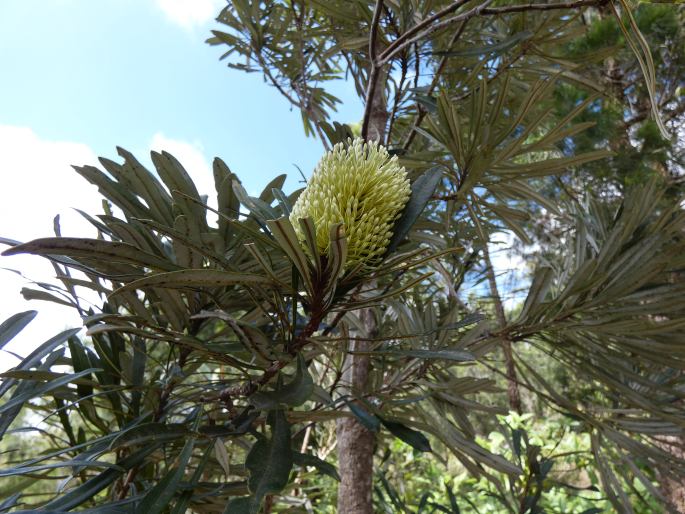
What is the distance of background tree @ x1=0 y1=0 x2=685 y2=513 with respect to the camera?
0.40 metres

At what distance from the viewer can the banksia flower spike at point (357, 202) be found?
1.31 ft

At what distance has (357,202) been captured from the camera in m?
0.40

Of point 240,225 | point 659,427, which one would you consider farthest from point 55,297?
point 659,427

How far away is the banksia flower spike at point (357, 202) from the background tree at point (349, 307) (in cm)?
2

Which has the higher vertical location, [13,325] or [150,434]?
[13,325]

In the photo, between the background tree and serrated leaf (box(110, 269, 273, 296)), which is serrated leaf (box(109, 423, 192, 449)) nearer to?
the background tree

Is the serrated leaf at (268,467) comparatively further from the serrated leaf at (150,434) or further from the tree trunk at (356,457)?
the tree trunk at (356,457)

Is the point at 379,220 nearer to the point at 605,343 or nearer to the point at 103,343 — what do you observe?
the point at 103,343

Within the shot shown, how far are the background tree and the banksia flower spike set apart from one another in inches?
0.7

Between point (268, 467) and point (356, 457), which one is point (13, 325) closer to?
point (268, 467)

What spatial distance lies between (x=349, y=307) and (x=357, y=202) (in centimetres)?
10

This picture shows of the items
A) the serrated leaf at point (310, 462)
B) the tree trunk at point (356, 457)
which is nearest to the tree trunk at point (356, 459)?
the tree trunk at point (356, 457)

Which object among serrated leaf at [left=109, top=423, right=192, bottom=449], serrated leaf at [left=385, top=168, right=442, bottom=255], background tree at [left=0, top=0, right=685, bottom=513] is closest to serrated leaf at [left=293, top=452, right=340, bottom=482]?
background tree at [left=0, top=0, right=685, bottom=513]

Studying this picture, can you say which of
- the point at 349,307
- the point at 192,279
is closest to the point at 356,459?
the point at 349,307
